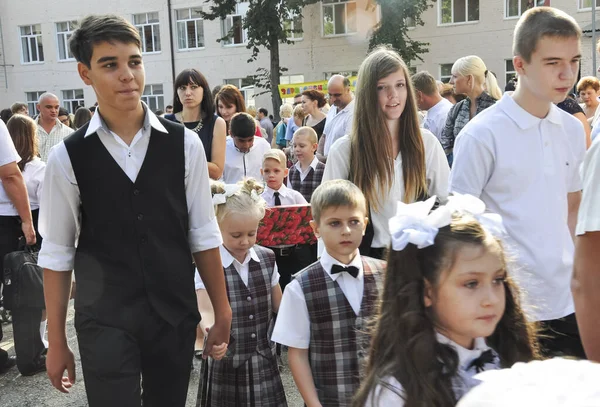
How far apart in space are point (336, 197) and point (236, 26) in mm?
29908

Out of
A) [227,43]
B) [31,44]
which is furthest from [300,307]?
[31,44]

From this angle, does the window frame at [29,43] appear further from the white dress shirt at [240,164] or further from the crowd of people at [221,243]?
the crowd of people at [221,243]

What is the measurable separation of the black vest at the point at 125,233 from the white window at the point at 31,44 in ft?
122

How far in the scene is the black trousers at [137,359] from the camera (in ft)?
8.75

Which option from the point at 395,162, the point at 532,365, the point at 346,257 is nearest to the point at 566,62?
the point at 395,162

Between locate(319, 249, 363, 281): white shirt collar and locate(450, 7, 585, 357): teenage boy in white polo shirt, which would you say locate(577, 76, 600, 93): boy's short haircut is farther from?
locate(319, 249, 363, 281): white shirt collar

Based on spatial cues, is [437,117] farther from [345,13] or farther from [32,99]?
[32,99]

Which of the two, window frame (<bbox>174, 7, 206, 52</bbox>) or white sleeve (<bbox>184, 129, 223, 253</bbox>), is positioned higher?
window frame (<bbox>174, 7, 206, 52</bbox>)

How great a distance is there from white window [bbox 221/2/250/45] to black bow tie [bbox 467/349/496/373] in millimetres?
30995

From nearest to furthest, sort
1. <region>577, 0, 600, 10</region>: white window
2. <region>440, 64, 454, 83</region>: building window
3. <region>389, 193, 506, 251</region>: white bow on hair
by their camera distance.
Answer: <region>389, 193, 506, 251</region>: white bow on hair
<region>577, 0, 600, 10</region>: white window
<region>440, 64, 454, 83</region>: building window

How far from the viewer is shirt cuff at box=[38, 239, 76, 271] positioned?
277cm

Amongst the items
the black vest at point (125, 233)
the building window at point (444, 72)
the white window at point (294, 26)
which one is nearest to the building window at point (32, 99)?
the white window at point (294, 26)

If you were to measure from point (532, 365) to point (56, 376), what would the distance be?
2372 mm

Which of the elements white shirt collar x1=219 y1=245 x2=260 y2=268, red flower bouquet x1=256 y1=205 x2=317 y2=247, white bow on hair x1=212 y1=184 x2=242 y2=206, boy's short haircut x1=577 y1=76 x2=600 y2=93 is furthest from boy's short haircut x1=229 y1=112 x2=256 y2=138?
boy's short haircut x1=577 y1=76 x2=600 y2=93
